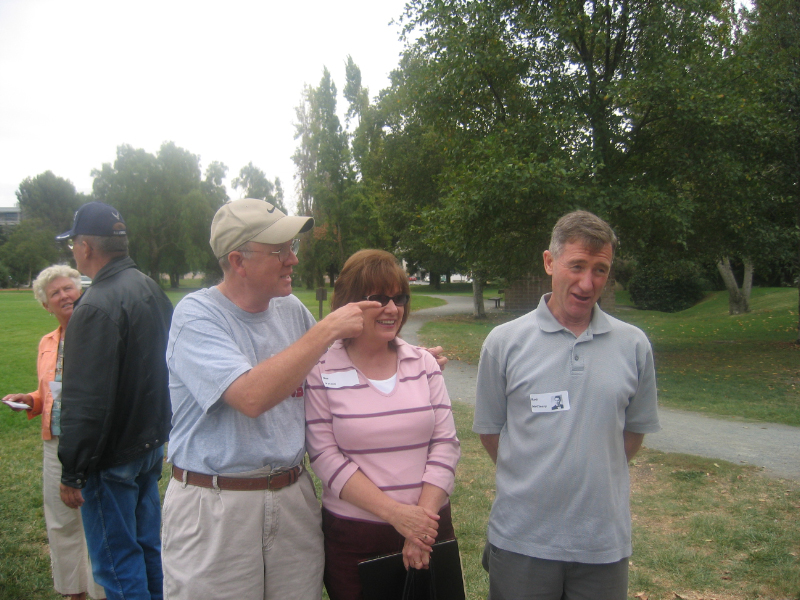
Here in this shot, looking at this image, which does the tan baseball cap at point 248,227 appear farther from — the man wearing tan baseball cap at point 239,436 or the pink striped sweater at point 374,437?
the pink striped sweater at point 374,437

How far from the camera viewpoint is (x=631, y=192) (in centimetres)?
1162

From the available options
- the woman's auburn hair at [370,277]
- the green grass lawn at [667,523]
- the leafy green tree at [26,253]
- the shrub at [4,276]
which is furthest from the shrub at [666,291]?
the shrub at [4,276]

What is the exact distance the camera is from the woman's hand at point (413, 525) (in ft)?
6.94

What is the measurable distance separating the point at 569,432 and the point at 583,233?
2.47 ft

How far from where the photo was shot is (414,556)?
2.14 meters

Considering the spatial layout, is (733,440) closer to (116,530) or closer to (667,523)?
(667,523)

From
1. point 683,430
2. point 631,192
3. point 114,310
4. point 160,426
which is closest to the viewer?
point 114,310

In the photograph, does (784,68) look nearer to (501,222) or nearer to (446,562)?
(501,222)

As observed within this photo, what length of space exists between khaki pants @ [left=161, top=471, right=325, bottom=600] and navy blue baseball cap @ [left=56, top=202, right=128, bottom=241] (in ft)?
5.30

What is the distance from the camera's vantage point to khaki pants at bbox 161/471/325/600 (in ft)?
6.79

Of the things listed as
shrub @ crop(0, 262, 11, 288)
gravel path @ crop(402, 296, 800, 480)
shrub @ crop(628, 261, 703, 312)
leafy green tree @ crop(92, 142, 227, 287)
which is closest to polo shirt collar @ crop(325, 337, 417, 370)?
gravel path @ crop(402, 296, 800, 480)

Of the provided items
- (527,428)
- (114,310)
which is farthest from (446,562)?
(114,310)

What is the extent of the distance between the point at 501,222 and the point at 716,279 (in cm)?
2802

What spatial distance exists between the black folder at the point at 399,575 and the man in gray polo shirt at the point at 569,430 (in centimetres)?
19
